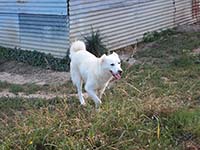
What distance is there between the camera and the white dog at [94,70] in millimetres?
5668

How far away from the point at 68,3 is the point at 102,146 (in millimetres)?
5929

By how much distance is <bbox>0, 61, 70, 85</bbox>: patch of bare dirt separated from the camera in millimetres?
8620

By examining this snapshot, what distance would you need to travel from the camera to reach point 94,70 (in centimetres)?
603

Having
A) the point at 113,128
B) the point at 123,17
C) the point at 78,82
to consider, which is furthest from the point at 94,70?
the point at 123,17

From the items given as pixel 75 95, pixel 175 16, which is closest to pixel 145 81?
pixel 75 95

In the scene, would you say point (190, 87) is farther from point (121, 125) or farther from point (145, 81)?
point (121, 125)

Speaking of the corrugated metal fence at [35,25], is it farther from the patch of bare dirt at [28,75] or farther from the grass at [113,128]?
the grass at [113,128]

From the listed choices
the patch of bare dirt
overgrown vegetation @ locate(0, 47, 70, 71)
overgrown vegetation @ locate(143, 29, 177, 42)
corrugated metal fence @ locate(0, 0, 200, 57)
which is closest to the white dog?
the patch of bare dirt

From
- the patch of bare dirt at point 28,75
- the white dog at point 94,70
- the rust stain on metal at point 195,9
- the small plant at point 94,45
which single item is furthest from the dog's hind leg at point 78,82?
the rust stain on metal at point 195,9

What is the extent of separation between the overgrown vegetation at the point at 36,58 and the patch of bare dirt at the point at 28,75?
0.17m

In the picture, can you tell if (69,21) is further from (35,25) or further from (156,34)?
(156,34)

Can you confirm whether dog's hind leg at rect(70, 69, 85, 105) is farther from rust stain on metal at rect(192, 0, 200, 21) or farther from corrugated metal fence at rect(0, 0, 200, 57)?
rust stain on metal at rect(192, 0, 200, 21)

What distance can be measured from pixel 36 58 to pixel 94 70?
14.0 feet

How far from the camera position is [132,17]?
11.4m
